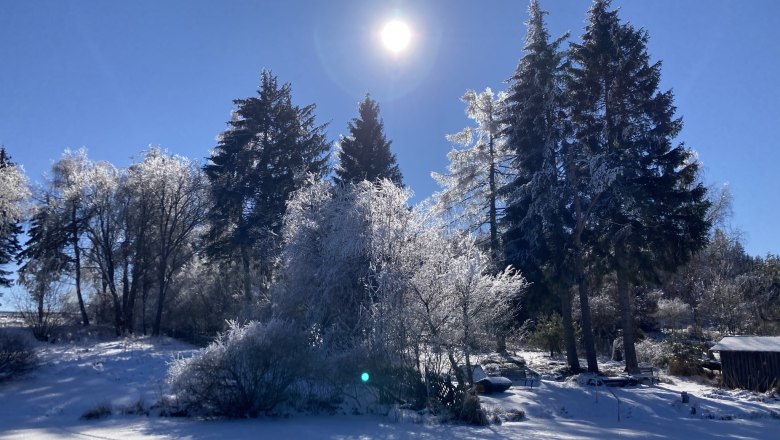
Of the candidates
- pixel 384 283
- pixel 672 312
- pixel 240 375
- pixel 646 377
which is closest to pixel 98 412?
pixel 240 375

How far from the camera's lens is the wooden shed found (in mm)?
23203

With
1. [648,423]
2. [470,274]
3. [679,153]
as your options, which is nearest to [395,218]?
[470,274]

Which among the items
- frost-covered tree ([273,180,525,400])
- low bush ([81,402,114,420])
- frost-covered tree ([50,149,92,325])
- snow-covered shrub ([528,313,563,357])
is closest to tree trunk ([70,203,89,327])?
frost-covered tree ([50,149,92,325])

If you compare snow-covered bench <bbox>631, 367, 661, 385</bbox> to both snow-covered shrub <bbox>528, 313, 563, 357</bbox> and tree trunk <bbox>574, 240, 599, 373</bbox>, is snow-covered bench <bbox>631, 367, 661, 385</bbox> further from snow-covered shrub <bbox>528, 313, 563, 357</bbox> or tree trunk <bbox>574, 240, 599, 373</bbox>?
snow-covered shrub <bbox>528, 313, 563, 357</bbox>

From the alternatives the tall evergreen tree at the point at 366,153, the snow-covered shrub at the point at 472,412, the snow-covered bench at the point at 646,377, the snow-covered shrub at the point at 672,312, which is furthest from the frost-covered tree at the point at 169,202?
the snow-covered shrub at the point at 672,312

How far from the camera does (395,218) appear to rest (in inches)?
869

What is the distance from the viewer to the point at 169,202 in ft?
117

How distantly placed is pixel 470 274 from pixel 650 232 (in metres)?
10.8

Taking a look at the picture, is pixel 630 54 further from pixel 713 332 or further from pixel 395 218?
pixel 713 332

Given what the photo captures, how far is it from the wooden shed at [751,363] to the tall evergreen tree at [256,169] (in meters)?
21.6

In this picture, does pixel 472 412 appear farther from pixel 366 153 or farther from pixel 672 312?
pixel 672 312

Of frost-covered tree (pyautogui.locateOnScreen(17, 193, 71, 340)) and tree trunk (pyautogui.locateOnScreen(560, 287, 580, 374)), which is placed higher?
frost-covered tree (pyautogui.locateOnScreen(17, 193, 71, 340))

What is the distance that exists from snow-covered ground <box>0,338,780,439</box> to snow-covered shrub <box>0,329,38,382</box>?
0.36 meters

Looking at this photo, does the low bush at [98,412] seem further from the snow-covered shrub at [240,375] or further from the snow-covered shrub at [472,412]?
the snow-covered shrub at [472,412]
